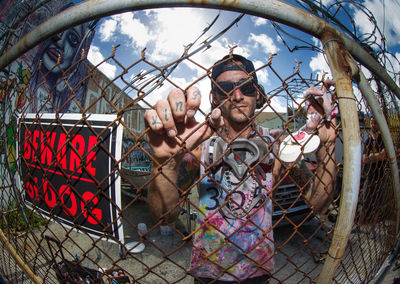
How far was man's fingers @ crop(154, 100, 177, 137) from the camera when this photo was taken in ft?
2.98

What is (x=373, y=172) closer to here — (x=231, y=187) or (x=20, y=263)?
(x=231, y=187)

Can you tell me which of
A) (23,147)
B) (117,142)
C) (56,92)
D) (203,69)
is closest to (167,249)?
(23,147)

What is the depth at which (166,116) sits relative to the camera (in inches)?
35.8

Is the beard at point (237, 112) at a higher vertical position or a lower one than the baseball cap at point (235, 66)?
lower

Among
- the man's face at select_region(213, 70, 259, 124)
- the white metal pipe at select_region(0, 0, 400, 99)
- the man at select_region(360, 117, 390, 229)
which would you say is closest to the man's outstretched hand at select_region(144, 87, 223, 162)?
the white metal pipe at select_region(0, 0, 400, 99)

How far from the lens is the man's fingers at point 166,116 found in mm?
909

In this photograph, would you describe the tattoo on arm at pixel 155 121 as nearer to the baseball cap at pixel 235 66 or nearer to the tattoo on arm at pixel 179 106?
the tattoo on arm at pixel 179 106

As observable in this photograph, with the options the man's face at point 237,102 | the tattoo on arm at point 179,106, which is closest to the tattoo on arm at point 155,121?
Result: the tattoo on arm at point 179,106

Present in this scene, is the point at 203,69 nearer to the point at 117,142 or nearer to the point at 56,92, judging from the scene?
the point at 117,142

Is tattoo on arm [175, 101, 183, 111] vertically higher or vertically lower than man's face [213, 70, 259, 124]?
lower

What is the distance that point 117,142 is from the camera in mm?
976

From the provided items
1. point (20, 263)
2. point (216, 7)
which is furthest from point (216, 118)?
point (20, 263)

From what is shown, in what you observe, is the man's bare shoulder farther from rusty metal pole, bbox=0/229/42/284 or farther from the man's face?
rusty metal pole, bbox=0/229/42/284

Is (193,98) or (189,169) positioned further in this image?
(189,169)
